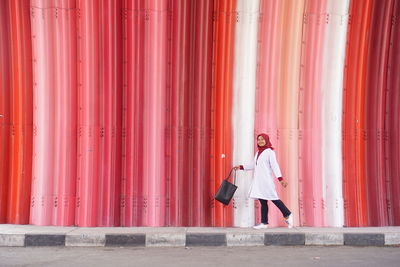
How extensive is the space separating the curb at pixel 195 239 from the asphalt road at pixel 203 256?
225 mm

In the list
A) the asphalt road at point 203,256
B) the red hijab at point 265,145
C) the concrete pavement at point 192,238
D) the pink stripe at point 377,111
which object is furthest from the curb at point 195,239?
the red hijab at point 265,145

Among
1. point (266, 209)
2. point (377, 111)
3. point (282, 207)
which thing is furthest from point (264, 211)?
point (377, 111)

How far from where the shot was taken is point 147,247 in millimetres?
7160

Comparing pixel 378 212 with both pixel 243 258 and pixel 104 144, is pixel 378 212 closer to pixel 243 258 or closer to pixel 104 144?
pixel 243 258

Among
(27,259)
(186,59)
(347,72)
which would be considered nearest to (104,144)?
(186,59)

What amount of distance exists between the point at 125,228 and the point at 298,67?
8.72 ft

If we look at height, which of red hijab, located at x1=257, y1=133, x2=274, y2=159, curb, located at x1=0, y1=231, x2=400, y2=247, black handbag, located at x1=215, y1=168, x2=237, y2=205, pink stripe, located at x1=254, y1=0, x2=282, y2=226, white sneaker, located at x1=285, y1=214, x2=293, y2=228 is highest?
pink stripe, located at x1=254, y1=0, x2=282, y2=226

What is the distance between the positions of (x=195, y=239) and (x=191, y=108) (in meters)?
1.61

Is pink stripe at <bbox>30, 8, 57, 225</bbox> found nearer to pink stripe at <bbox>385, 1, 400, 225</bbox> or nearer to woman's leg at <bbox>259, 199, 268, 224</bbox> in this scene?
woman's leg at <bbox>259, 199, 268, 224</bbox>

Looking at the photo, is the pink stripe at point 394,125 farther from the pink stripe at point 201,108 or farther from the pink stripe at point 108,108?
the pink stripe at point 108,108

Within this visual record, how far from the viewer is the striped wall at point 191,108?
8.10 m

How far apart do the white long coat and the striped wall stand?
1.05 feet

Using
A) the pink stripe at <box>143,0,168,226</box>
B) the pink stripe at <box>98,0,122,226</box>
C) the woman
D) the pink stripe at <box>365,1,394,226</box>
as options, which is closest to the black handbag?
the woman

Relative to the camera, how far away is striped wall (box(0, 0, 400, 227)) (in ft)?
26.6
